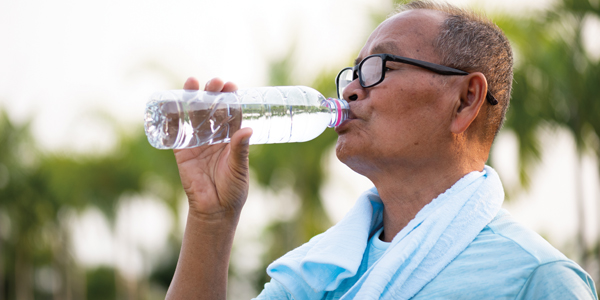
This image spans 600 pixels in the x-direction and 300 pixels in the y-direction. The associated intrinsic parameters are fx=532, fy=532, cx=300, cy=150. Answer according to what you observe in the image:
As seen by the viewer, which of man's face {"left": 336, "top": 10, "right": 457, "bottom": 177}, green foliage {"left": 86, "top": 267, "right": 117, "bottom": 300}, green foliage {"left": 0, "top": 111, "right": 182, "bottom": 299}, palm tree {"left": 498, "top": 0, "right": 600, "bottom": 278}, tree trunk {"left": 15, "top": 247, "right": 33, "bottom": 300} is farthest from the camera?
green foliage {"left": 86, "top": 267, "right": 117, "bottom": 300}

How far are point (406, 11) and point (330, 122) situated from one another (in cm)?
59

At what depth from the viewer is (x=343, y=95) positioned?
2.38 m

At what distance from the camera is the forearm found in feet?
7.30

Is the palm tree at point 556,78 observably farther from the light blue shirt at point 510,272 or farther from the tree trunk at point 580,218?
the light blue shirt at point 510,272

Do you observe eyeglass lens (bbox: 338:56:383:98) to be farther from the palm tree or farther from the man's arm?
the palm tree

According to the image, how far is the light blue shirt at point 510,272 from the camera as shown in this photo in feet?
5.42

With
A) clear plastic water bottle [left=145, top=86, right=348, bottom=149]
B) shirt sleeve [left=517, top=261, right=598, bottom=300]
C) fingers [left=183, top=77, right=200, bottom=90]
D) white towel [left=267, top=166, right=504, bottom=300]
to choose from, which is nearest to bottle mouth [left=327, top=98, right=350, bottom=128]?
clear plastic water bottle [left=145, top=86, right=348, bottom=149]

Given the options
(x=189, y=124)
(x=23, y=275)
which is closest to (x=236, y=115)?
(x=189, y=124)

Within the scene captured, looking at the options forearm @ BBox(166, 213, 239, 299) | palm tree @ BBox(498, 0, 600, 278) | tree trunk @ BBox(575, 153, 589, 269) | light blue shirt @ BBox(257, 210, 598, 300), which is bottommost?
tree trunk @ BBox(575, 153, 589, 269)

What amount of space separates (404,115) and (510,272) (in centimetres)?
73

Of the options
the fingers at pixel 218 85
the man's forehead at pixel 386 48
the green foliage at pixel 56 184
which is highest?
the man's forehead at pixel 386 48

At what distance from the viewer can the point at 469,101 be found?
220 cm

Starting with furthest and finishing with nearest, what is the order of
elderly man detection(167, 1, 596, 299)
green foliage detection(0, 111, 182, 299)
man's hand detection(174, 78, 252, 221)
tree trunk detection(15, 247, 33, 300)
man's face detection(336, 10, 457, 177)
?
tree trunk detection(15, 247, 33, 300), green foliage detection(0, 111, 182, 299), man's hand detection(174, 78, 252, 221), man's face detection(336, 10, 457, 177), elderly man detection(167, 1, 596, 299)

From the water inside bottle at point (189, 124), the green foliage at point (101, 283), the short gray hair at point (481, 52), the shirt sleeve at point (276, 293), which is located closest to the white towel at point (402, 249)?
the shirt sleeve at point (276, 293)
